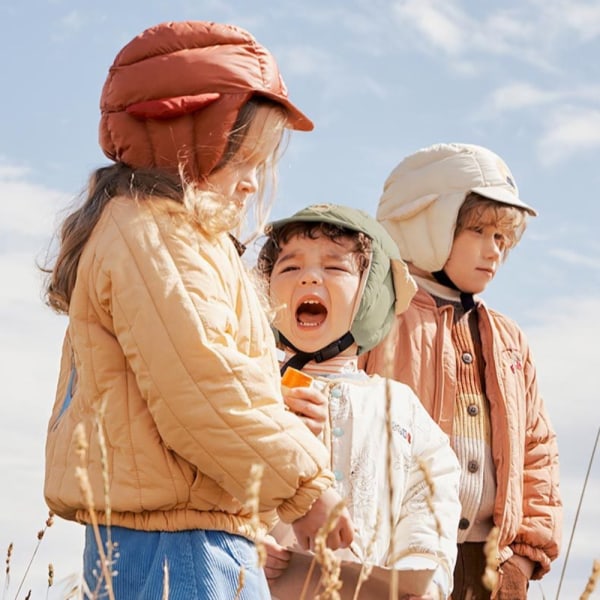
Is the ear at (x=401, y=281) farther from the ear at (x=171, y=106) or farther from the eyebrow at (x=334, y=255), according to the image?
the ear at (x=171, y=106)

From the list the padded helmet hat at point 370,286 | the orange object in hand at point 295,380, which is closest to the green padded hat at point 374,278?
the padded helmet hat at point 370,286

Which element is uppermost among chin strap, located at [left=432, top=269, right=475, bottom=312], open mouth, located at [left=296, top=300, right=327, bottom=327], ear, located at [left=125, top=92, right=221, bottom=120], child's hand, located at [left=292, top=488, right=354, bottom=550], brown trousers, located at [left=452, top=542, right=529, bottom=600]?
ear, located at [left=125, top=92, right=221, bottom=120]

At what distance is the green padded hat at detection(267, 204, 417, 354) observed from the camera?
4262mm

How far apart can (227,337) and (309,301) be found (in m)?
1.37

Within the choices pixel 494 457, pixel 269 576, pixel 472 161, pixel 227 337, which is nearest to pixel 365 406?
pixel 269 576

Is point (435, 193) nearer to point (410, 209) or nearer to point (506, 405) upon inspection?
point (410, 209)

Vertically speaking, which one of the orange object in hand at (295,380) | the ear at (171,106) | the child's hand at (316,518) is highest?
the ear at (171,106)

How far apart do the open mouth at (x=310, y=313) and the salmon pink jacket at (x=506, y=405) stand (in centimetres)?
86

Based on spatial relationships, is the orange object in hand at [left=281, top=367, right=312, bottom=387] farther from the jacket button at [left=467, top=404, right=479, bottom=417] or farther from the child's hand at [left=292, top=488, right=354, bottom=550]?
the jacket button at [left=467, top=404, right=479, bottom=417]

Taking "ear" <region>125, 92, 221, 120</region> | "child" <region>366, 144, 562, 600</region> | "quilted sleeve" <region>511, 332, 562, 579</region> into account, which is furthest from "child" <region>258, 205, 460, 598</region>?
"quilted sleeve" <region>511, 332, 562, 579</region>

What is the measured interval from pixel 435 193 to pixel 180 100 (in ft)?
9.53

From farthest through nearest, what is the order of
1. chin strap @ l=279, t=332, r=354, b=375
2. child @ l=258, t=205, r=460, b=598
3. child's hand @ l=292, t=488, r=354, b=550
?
chin strap @ l=279, t=332, r=354, b=375 → child @ l=258, t=205, r=460, b=598 → child's hand @ l=292, t=488, r=354, b=550

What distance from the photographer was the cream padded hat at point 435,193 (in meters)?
5.74

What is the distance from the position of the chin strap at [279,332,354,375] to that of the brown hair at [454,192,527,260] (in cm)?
166
